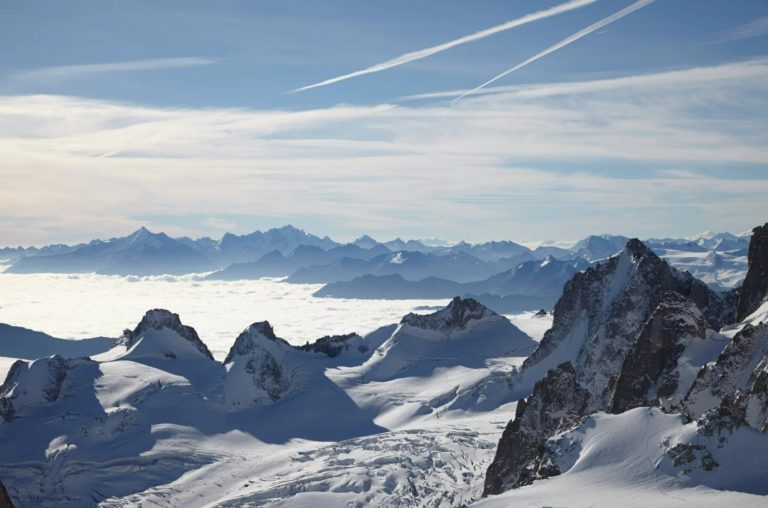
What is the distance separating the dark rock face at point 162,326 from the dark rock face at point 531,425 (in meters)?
123

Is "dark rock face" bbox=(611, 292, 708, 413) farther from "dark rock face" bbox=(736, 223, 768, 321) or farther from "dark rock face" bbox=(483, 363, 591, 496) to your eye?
"dark rock face" bbox=(736, 223, 768, 321)

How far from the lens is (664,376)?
86438mm

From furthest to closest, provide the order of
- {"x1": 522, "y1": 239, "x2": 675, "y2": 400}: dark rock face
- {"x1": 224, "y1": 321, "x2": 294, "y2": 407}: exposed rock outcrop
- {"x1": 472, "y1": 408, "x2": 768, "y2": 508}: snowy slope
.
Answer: {"x1": 224, "y1": 321, "x2": 294, "y2": 407}: exposed rock outcrop
{"x1": 522, "y1": 239, "x2": 675, "y2": 400}: dark rock face
{"x1": 472, "y1": 408, "x2": 768, "y2": 508}: snowy slope

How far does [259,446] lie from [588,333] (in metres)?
77.0

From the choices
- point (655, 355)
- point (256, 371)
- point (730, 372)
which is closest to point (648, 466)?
point (730, 372)

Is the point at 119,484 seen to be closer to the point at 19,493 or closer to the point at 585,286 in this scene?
the point at 19,493

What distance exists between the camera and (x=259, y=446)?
148 m

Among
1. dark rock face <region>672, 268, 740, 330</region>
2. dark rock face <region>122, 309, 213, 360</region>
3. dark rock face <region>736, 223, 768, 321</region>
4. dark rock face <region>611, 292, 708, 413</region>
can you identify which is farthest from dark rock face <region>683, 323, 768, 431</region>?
dark rock face <region>122, 309, 213, 360</region>

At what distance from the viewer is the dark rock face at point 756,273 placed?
103062mm

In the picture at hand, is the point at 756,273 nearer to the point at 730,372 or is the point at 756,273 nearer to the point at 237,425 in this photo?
the point at 730,372

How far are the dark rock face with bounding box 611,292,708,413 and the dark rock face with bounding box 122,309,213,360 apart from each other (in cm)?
13067

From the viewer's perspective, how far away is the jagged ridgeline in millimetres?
57938

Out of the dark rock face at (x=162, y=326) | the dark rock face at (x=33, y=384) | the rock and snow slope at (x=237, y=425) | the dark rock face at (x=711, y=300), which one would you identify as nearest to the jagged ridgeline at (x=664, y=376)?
the dark rock face at (x=711, y=300)

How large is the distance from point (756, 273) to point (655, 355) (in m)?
28.6
